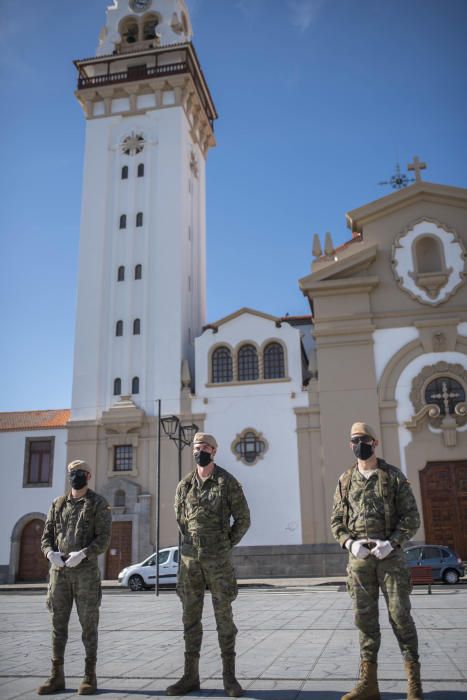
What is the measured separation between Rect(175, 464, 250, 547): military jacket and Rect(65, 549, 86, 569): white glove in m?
0.98

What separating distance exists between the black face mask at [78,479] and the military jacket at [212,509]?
111 cm

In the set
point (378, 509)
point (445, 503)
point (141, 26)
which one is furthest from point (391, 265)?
point (378, 509)

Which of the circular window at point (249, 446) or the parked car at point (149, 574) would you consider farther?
the circular window at point (249, 446)

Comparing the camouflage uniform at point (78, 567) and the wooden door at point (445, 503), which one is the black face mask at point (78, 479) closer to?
the camouflage uniform at point (78, 567)

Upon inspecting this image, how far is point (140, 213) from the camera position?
34719 millimetres

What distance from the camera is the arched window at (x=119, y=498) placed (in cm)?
3002

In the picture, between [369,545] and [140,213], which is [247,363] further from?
[369,545]

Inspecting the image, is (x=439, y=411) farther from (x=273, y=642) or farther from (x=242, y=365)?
(x=273, y=642)

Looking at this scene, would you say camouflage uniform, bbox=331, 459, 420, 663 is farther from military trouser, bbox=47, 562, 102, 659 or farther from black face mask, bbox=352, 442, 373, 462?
military trouser, bbox=47, 562, 102, 659

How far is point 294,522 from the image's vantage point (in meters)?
28.4

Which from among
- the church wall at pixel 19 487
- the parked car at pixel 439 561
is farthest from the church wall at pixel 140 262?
the parked car at pixel 439 561

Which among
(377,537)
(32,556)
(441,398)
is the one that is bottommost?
(32,556)

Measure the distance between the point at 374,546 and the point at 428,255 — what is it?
89.0ft

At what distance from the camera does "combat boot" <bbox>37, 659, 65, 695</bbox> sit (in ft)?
18.9
